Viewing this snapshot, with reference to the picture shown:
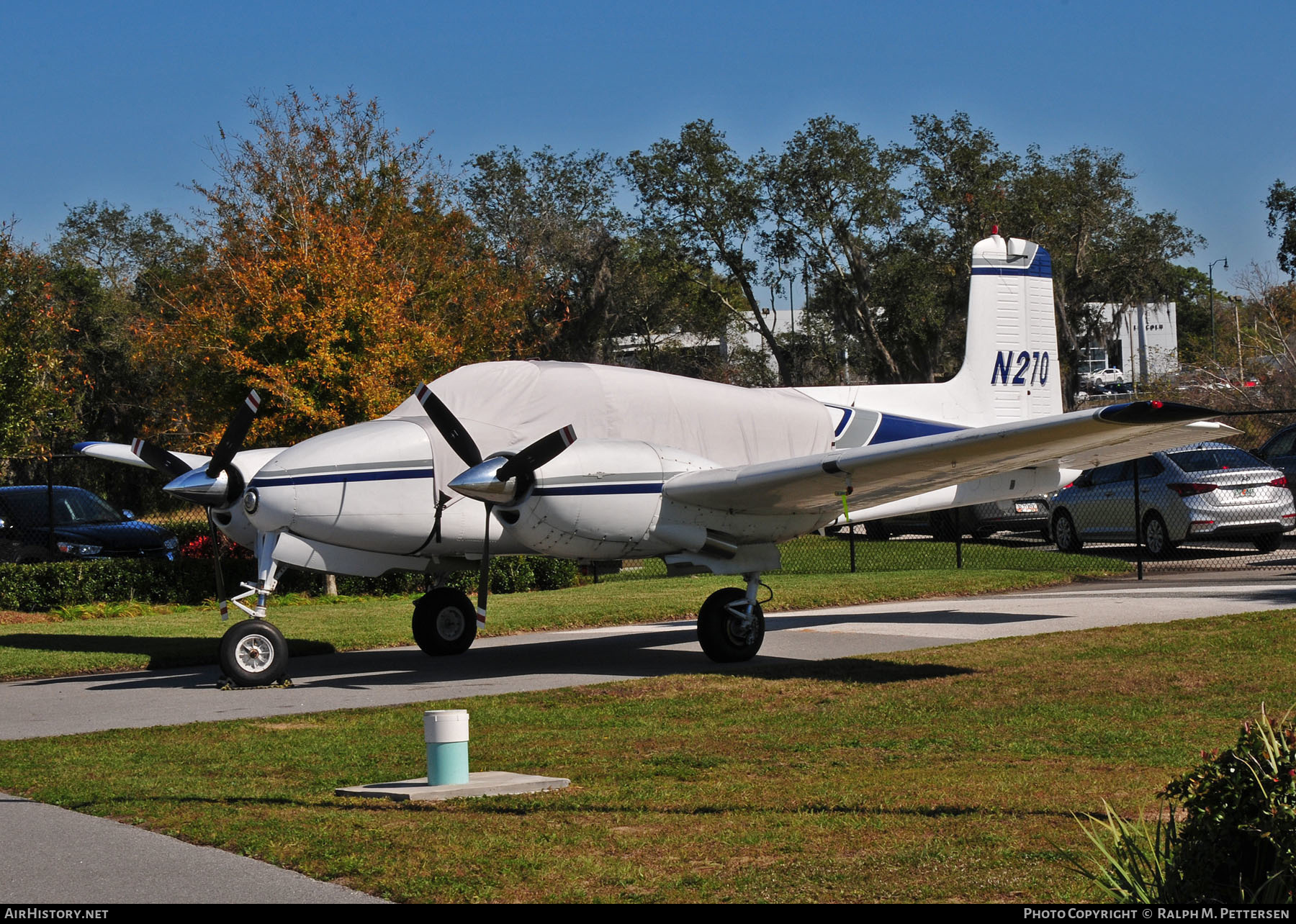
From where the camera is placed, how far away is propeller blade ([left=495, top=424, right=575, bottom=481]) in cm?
1117

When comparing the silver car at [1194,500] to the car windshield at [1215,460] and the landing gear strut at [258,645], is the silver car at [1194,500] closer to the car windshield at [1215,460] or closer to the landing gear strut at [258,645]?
the car windshield at [1215,460]

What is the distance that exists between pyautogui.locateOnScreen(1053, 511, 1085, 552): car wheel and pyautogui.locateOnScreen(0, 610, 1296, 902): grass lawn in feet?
40.6

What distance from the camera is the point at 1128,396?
58.4 metres

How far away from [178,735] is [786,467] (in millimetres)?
5588

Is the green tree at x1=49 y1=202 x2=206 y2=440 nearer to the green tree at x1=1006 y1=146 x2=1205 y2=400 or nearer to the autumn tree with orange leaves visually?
the autumn tree with orange leaves

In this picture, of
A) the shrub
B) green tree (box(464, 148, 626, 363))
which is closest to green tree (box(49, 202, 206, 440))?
green tree (box(464, 148, 626, 363))

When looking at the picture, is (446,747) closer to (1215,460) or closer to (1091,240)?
(1215,460)

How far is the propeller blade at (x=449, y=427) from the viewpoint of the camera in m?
11.7

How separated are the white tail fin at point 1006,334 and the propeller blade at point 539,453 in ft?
21.0

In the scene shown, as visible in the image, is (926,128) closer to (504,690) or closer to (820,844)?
(504,690)

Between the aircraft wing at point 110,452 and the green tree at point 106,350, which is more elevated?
the green tree at point 106,350

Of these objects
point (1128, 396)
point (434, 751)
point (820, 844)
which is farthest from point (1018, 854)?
point (1128, 396)

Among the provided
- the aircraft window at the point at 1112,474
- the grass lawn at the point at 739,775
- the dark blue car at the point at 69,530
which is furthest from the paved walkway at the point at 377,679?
the dark blue car at the point at 69,530

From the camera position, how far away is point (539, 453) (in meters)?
11.3
